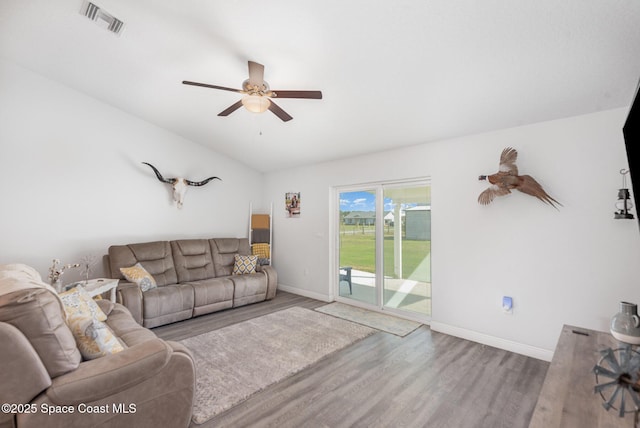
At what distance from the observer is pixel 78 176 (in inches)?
155

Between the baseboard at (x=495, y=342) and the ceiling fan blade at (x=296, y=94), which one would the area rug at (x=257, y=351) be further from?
the ceiling fan blade at (x=296, y=94)

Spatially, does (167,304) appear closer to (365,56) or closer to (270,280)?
(270,280)

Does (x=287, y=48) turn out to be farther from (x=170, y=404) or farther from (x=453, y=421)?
(x=453, y=421)

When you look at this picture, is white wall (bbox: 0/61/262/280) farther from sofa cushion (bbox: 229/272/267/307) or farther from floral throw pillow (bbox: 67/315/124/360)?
floral throw pillow (bbox: 67/315/124/360)

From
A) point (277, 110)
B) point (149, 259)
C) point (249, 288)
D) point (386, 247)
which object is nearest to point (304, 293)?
point (249, 288)

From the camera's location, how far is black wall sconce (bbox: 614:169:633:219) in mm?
2355

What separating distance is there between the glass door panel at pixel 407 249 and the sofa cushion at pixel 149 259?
3.35 meters

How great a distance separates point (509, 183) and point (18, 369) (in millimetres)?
3897

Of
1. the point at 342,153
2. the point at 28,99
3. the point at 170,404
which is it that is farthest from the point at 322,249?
the point at 28,99

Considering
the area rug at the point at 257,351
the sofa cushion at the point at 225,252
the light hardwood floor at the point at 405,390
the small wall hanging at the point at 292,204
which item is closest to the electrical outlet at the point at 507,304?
the light hardwood floor at the point at 405,390

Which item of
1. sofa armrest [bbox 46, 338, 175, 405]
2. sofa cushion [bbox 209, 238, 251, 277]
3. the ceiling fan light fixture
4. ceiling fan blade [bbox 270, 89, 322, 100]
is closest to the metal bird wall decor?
ceiling fan blade [bbox 270, 89, 322, 100]

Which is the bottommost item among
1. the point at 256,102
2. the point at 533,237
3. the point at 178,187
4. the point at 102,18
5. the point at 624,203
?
→ the point at 533,237

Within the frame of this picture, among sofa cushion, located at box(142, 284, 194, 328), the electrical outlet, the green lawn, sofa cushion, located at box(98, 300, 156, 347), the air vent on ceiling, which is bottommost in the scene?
sofa cushion, located at box(142, 284, 194, 328)

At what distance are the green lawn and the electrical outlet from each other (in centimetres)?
97
